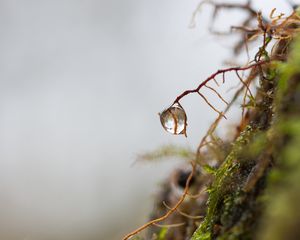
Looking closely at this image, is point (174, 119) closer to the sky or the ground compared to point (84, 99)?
closer to the ground

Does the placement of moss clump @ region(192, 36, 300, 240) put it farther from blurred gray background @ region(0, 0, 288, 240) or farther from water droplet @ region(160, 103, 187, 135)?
blurred gray background @ region(0, 0, 288, 240)

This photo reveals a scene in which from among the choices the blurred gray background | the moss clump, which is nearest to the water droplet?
the moss clump

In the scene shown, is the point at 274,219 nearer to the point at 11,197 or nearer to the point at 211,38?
the point at 211,38

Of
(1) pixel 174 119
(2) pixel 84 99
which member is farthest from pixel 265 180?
(2) pixel 84 99

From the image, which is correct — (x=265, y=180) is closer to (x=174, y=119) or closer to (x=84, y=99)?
(x=174, y=119)

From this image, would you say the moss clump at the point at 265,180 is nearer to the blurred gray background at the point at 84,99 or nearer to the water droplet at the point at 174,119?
the water droplet at the point at 174,119

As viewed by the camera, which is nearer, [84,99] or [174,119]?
[174,119]

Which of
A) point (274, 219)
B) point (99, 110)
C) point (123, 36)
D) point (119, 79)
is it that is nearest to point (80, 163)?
point (99, 110)
